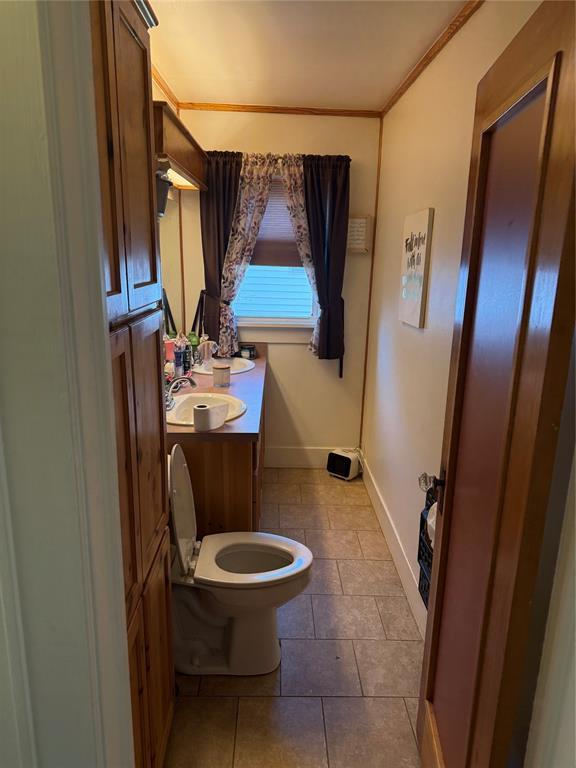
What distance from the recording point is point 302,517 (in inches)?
120

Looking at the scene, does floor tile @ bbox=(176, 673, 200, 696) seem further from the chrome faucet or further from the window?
the window

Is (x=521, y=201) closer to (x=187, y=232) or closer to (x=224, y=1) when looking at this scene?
(x=224, y=1)

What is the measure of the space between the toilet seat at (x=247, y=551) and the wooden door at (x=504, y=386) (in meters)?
0.56

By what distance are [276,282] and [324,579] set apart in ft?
6.77

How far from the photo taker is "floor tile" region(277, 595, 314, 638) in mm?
2115

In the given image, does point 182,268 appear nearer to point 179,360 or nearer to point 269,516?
point 179,360

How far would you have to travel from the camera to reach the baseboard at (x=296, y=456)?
3.77 metres

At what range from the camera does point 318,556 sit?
2.65m

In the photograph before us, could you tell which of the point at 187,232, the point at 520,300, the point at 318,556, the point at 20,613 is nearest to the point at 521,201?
the point at 520,300

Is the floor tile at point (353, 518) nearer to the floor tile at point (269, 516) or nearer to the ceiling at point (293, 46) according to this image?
the floor tile at point (269, 516)

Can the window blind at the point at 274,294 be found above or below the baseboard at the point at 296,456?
above

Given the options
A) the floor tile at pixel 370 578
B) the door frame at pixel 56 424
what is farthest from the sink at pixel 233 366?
the door frame at pixel 56 424

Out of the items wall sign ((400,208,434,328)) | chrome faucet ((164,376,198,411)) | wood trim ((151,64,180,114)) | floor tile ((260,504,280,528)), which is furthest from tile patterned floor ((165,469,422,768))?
wood trim ((151,64,180,114))

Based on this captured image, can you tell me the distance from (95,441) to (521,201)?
94cm
